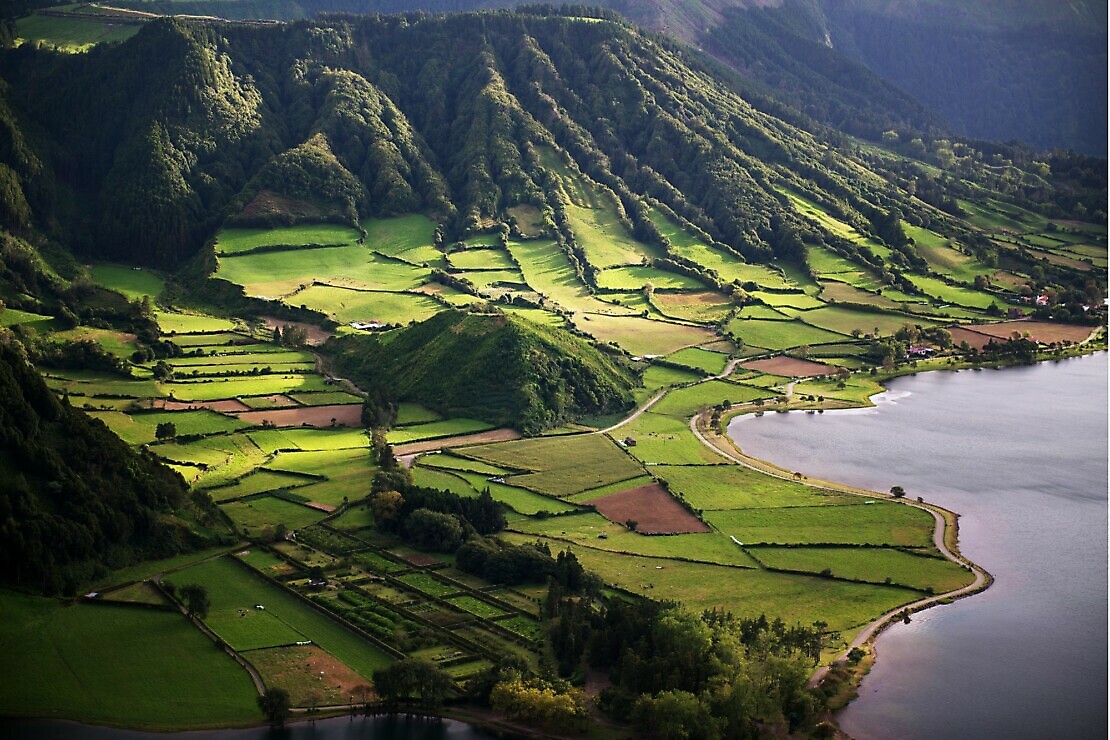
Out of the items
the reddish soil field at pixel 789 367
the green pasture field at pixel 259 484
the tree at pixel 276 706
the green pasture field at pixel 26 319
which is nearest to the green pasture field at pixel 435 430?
the green pasture field at pixel 259 484

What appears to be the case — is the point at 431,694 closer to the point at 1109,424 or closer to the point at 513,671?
the point at 513,671

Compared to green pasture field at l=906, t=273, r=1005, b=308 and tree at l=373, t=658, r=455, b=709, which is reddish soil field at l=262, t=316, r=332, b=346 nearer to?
tree at l=373, t=658, r=455, b=709

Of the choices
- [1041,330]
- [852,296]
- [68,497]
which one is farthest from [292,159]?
[68,497]

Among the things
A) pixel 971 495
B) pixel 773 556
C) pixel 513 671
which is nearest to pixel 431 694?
pixel 513 671

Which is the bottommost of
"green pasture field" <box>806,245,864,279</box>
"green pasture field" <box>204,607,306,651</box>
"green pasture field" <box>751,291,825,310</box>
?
"green pasture field" <box>204,607,306,651</box>

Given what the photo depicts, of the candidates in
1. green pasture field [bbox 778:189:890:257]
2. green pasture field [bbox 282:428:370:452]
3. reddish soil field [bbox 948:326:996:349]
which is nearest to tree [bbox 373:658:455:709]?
green pasture field [bbox 282:428:370:452]

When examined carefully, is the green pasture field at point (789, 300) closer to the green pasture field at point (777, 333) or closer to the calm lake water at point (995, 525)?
the green pasture field at point (777, 333)
